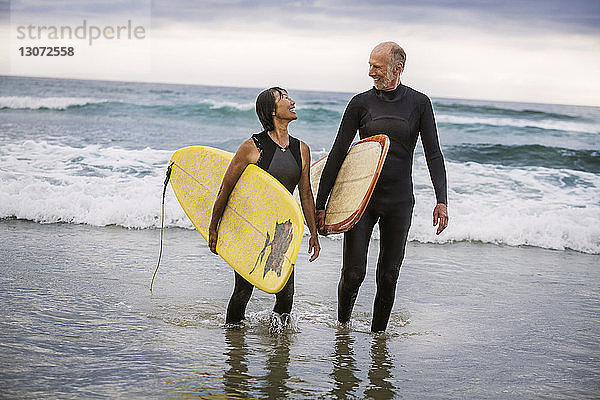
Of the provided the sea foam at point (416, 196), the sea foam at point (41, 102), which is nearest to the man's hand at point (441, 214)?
the sea foam at point (416, 196)

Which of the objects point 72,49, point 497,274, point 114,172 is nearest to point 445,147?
point 114,172

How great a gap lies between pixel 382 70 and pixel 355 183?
665mm

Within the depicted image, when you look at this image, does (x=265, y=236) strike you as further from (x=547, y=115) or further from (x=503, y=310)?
(x=547, y=115)

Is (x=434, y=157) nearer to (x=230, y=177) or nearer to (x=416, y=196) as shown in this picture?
(x=230, y=177)

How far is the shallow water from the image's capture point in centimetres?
338

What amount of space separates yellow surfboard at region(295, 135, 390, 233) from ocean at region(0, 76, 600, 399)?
757 mm

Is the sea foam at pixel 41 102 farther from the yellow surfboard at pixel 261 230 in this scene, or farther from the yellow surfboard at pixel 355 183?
the yellow surfboard at pixel 355 183

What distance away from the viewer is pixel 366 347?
4.05 metres

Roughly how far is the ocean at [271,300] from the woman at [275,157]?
70cm

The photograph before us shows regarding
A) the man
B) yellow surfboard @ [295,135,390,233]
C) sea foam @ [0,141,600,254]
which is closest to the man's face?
the man

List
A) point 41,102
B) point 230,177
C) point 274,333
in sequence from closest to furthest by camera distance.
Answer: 1. point 230,177
2. point 274,333
3. point 41,102

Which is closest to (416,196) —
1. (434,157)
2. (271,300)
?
(271,300)

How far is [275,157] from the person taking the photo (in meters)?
3.91

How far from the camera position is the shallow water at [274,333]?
11.1 ft
